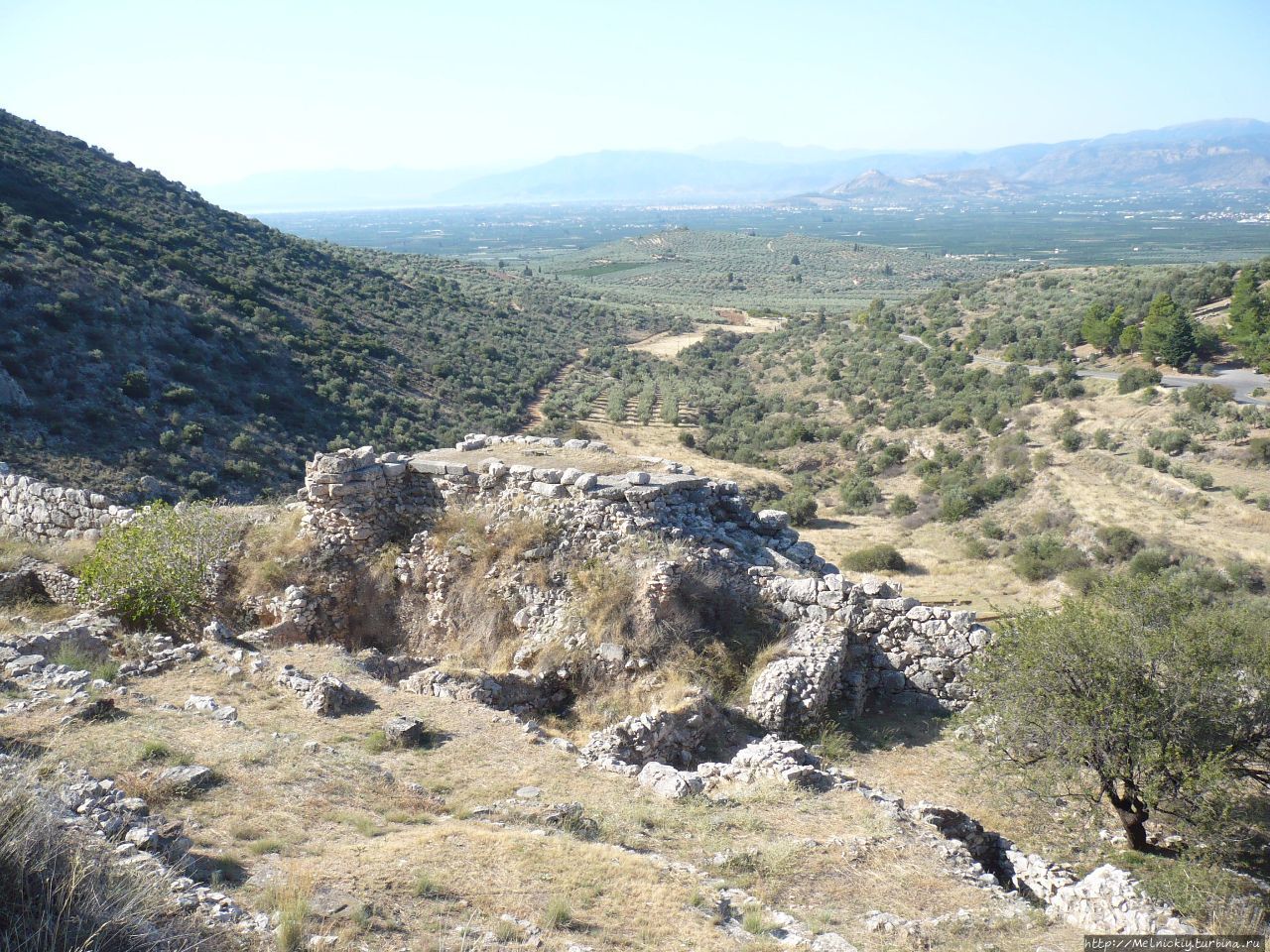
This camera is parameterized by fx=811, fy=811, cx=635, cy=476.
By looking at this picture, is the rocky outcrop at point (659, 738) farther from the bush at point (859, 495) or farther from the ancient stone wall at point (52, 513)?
the bush at point (859, 495)

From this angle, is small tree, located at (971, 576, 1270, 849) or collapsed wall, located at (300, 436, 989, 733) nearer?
small tree, located at (971, 576, 1270, 849)

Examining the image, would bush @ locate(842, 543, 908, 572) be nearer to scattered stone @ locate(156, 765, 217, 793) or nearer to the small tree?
the small tree

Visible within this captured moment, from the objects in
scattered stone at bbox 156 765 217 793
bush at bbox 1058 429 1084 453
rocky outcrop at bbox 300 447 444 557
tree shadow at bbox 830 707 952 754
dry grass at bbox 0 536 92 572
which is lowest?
bush at bbox 1058 429 1084 453

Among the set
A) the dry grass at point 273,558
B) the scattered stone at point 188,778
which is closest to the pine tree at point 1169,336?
the dry grass at point 273,558

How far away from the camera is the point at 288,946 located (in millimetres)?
4777

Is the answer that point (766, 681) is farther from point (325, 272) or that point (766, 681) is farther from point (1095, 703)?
point (325, 272)

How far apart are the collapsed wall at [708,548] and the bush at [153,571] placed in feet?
5.90

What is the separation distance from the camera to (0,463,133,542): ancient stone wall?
569 inches

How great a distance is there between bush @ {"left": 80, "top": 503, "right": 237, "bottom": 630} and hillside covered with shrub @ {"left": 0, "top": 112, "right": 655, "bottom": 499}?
13868mm

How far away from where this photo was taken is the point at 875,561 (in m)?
26.2

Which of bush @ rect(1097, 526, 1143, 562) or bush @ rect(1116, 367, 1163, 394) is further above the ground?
bush @ rect(1116, 367, 1163, 394)

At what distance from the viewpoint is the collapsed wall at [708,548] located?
10758 millimetres

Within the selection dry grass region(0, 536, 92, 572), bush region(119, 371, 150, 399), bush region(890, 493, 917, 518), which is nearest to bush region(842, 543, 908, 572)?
bush region(890, 493, 917, 518)

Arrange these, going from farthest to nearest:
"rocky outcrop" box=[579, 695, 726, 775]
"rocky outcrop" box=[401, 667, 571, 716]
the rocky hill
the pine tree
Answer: the pine tree, "rocky outcrop" box=[401, 667, 571, 716], "rocky outcrop" box=[579, 695, 726, 775], the rocky hill
